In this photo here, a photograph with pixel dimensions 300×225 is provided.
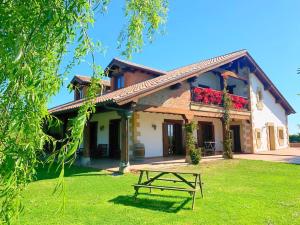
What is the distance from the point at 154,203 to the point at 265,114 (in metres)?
17.3

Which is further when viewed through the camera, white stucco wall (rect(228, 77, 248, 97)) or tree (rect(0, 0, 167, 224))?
white stucco wall (rect(228, 77, 248, 97))

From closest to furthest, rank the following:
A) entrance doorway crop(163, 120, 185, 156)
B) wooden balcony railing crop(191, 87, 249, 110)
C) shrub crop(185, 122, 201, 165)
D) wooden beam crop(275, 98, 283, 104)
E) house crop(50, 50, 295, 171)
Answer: house crop(50, 50, 295, 171) < shrub crop(185, 122, 201, 165) < wooden balcony railing crop(191, 87, 249, 110) < entrance doorway crop(163, 120, 185, 156) < wooden beam crop(275, 98, 283, 104)

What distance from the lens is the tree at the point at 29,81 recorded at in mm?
1912

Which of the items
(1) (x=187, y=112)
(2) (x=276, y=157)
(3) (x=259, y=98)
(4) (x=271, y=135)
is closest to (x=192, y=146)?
(1) (x=187, y=112)

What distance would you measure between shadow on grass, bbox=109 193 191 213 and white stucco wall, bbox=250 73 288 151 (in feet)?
46.9

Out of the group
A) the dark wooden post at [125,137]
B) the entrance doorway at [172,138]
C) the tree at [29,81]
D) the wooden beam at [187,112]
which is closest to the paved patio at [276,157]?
the wooden beam at [187,112]

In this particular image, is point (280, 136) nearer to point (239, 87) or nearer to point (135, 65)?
point (239, 87)

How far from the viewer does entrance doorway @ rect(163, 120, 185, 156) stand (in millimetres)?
16766

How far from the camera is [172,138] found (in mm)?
17531

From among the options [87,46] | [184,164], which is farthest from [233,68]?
[87,46]

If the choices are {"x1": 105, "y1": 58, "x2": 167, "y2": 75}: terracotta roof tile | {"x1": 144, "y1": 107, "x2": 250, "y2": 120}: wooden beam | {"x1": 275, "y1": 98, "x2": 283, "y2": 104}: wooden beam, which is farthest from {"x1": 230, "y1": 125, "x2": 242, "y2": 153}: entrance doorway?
{"x1": 105, "y1": 58, "x2": 167, "y2": 75}: terracotta roof tile

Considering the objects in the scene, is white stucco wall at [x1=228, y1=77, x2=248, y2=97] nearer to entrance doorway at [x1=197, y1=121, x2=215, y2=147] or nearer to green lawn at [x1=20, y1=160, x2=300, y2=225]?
entrance doorway at [x1=197, y1=121, x2=215, y2=147]

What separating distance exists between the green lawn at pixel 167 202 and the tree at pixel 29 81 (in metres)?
1.90

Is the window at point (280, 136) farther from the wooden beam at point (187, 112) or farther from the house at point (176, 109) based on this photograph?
the wooden beam at point (187, 112)
